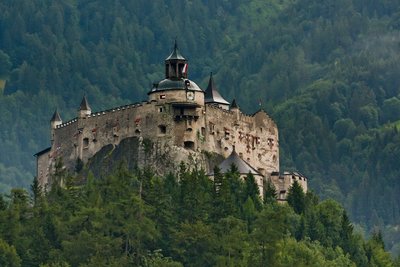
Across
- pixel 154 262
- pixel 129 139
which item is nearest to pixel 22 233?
pixel 154 262

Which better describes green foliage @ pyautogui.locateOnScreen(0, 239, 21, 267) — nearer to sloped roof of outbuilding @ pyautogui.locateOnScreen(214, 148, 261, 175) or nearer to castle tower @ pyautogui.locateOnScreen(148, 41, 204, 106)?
sloped roof of outbuilding @ pyautogui.locateOnScreen(214, 148, 261, 175)

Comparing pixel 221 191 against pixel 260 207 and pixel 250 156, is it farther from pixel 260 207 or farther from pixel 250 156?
pixel 250 156

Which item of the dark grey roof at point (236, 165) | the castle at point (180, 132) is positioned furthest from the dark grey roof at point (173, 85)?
the dark grey roof at point (236, 165)

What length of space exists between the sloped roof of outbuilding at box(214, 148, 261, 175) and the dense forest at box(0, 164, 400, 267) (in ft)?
8.55

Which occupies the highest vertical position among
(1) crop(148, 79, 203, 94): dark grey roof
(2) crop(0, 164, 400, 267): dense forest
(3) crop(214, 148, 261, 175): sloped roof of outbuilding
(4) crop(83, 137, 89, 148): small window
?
(1) crop(148, 79, 203, 94): dark grey roof

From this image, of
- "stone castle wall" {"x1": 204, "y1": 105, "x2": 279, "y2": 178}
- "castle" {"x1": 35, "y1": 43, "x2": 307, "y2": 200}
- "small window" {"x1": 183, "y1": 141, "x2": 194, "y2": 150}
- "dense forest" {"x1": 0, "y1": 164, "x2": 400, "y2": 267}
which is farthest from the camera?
"stone castle wall" {"x1": 204, "y1": 105, "x2": 279, "y2": 178}

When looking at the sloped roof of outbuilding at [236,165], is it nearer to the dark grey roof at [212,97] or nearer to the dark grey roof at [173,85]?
the dark grey roof at [173,85]

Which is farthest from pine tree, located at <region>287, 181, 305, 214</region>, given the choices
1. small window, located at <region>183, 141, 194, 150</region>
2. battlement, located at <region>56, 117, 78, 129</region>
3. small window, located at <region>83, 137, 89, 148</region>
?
battlement, located at <region>56, 117, 78, 129</region>

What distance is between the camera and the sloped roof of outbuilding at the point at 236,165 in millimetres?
145750

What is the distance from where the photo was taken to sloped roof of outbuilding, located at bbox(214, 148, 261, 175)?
14575 cm

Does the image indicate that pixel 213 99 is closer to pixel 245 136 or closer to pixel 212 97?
pixel 212 97

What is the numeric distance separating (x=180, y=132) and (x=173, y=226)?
19.3 metres

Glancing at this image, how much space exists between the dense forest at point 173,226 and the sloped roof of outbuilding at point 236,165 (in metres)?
2.60

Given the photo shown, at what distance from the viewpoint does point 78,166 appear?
15488 cm
